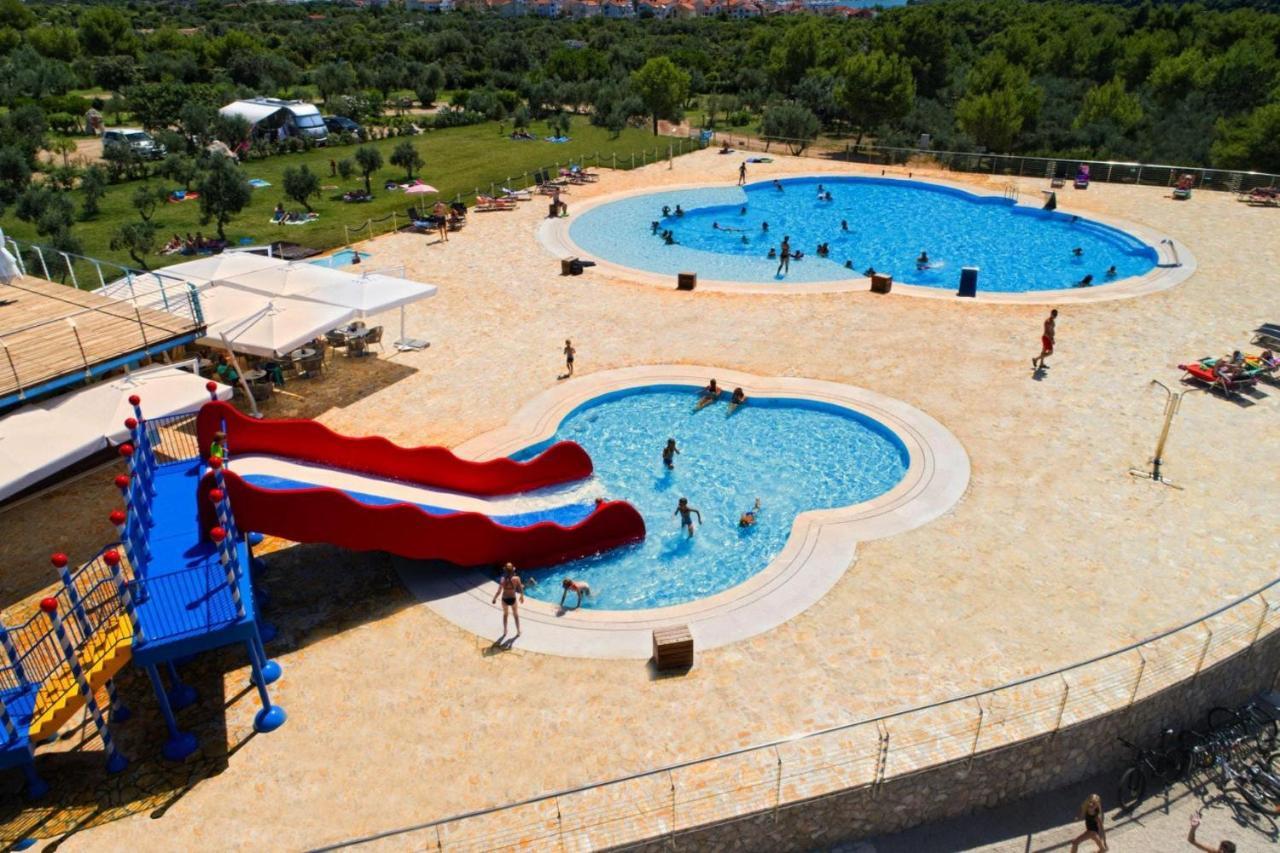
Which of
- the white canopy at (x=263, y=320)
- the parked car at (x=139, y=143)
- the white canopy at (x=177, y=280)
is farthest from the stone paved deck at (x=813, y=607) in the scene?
the parked car at (x=139, y=143)

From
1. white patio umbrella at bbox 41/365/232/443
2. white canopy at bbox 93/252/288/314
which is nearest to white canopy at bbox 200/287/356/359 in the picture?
white canopy at bbox 93/252/288/314

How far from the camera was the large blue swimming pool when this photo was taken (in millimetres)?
32969

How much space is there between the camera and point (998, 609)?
13.9 meters

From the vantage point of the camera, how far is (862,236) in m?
38.5

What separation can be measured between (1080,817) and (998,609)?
3.34 metres

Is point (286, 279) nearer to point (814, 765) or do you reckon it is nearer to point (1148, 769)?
point (814, 765)

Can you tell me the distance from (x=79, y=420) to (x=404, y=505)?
21.8ft

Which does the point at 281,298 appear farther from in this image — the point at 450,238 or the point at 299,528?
the point at 450,238

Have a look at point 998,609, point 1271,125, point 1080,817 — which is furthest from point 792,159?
point 1080,817

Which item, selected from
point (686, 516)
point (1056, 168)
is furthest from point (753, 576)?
point (1056, 168)

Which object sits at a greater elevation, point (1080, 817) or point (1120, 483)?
point (1120, 483)

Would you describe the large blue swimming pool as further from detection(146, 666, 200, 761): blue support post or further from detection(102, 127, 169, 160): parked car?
detection(102, 127, 169, 160): parked car

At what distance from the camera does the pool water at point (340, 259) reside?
30.5m

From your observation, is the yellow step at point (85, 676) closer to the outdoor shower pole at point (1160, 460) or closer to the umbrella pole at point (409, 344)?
the umbrella pole at point (409, 344)
